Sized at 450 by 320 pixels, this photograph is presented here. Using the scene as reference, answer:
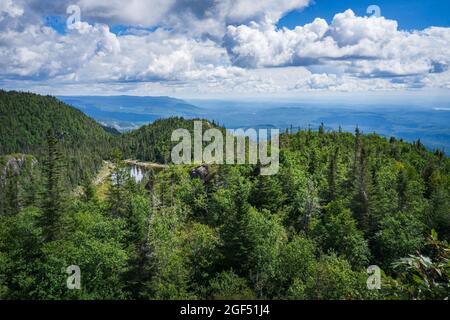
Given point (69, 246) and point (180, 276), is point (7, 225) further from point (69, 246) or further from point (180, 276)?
point (180, 276)

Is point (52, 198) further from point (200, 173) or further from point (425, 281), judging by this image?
point (200, 173)

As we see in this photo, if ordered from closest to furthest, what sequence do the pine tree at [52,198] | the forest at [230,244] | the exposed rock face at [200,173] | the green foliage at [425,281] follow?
the green foliage at [425,281], the forest at [230,244], the pine tree at [52,198], the exposed rock face at [200,173]

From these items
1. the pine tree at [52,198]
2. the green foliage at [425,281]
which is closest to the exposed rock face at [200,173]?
the pine tree at [52,198]

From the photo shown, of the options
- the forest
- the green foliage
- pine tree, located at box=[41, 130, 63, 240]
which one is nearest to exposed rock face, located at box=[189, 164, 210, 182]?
the forest

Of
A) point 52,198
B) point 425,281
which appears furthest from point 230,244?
point 425,281

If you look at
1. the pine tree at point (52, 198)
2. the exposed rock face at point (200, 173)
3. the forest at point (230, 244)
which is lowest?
the exposed rock face at point (200, 173)

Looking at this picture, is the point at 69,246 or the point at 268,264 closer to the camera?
the point at 69,246

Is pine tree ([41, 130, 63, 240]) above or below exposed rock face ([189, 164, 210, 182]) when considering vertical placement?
above

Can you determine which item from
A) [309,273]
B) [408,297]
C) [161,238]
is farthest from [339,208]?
[408,297]

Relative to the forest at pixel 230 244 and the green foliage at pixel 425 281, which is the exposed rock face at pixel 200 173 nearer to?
the forest at pixel 230 244

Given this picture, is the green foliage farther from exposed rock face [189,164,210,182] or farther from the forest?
exposed rock face [189,164,210,182]
